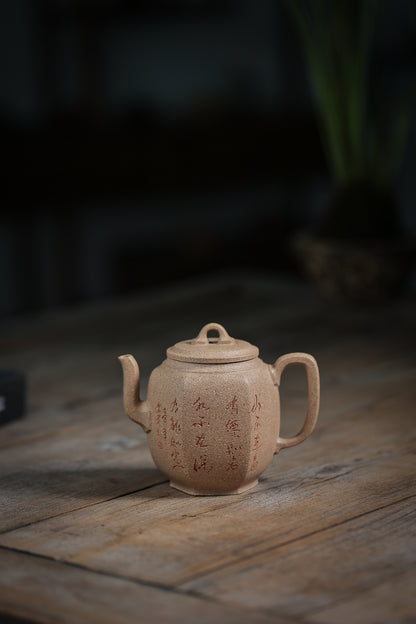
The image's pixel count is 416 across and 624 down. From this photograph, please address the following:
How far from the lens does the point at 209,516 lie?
39.1 inches

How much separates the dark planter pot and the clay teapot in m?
1.22

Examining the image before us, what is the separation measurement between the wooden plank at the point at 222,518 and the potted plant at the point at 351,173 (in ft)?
3.49

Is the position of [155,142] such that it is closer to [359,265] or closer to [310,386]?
[359,265]

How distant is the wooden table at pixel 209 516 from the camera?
31.0 inches

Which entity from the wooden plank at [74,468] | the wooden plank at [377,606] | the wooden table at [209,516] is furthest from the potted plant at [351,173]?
the wooden plank at [377,606]

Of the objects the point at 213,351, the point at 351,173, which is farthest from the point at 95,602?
the point at 351,173

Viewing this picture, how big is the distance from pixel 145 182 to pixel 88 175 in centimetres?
22

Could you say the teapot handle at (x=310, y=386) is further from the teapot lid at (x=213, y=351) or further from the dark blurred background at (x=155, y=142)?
the dark blurred background at (x=155, y=142)

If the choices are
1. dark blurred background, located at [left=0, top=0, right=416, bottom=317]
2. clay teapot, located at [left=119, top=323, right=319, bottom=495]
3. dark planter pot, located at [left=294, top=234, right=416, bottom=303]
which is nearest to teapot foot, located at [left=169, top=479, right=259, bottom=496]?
clay teapot, located at [left=119, top=323, right=319, bottom=495]

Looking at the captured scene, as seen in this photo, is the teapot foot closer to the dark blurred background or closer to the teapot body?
the teapot body

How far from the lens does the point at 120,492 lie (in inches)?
42.7

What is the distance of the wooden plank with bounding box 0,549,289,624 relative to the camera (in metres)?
0.76

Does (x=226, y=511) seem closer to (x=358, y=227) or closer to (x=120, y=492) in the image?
(x=120, y=492)

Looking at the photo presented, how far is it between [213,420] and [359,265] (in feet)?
4.35
